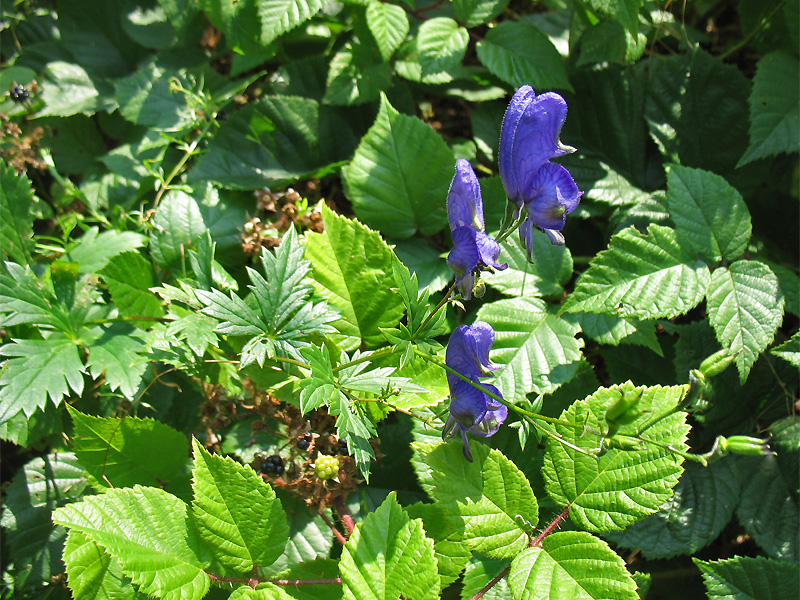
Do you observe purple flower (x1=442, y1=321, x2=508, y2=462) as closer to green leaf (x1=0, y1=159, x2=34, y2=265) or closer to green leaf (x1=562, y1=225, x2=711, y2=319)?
green leaf (x1=562, y1=225, x2=711, y2=319)

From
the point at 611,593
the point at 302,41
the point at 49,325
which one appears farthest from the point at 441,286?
the point at 302,41

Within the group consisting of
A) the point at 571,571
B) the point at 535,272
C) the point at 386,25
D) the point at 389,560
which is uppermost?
the point at 386,25

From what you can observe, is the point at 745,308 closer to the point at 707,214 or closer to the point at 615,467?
the point at 707,214

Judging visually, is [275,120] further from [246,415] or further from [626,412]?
[626,412]

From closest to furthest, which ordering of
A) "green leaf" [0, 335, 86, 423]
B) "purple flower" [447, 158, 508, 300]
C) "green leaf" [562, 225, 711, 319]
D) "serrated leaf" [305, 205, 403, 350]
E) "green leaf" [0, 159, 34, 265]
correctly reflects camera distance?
"purple flower" [447, 158, 508, 300] → "green leaf" [0, 335, 86, 423] → "green leaf" [562, 225, 711, 319] → "serrated leaf" [305, 205, 403, 350] → "green leaf" [0, 159, 34, 265]

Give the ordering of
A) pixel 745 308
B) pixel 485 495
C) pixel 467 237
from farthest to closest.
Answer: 1. pixel 745 308
2. pixel 485 495
3. pixel 467 237

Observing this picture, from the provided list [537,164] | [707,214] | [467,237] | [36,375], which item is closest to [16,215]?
[36,375]

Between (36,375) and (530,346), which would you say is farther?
(530,346)

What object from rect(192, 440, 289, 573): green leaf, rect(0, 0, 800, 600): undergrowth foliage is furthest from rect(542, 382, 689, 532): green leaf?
rect(192, 440, 289, 573): green leaf
